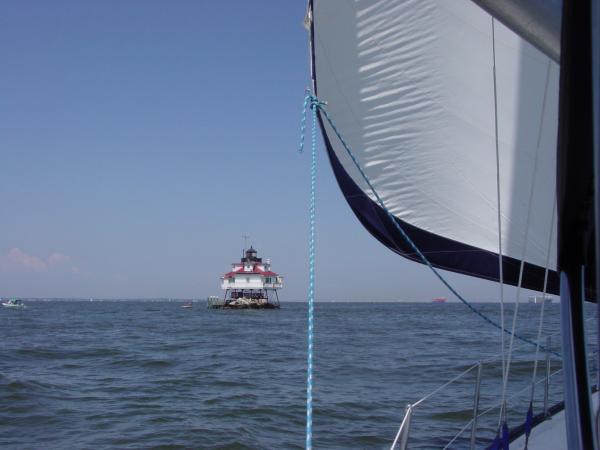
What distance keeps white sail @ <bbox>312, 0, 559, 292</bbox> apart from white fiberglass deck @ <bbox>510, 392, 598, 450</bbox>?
1.34m

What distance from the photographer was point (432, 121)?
3410 millimetres

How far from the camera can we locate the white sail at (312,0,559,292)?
3271 mm

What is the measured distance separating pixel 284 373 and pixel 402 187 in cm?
1207

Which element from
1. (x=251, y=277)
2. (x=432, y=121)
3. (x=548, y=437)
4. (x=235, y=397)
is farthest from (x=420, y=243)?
(x=251, y=277)

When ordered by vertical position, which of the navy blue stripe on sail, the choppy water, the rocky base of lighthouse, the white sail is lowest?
the choppy water

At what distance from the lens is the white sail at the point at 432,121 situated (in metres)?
3.27

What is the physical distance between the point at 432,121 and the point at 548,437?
244 centimetres

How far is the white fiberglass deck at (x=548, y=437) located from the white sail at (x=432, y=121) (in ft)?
4.38

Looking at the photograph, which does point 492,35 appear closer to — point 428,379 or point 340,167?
point 340,167

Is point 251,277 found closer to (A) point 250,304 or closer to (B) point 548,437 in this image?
(A) point 250,304

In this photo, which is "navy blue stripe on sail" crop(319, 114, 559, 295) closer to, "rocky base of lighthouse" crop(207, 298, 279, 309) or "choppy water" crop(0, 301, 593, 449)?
"choppy water" crop(0, 301, 593, 449)

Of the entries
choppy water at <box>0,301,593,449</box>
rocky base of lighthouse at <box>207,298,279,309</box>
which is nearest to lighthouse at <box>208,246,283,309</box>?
rocky base of lighthouse at <box>207,298,279,309</box>

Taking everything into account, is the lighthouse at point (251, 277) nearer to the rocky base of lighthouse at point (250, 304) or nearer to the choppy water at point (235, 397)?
the rocky base of lighthouse at point (250, 304)

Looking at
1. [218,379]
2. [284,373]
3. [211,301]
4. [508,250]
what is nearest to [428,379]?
[284,373]
